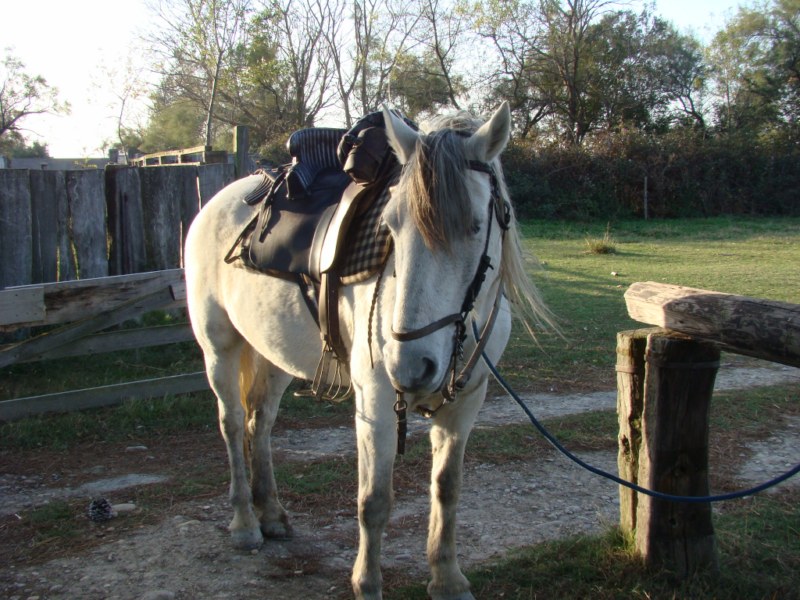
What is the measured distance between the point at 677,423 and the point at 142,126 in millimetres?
40999

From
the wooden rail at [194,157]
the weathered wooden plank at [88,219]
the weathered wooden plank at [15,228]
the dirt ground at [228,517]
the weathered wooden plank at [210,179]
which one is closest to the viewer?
the dirt ground at [228,517]

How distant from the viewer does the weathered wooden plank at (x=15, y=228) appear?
20.7ft

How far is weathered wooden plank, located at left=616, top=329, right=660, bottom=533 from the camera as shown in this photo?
10.4ft

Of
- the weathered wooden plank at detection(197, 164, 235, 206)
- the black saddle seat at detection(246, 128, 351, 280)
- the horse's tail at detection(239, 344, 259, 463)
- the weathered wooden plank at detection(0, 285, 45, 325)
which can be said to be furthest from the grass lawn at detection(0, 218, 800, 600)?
the weathered wooden plank at detection(197, 164, 235, 206)

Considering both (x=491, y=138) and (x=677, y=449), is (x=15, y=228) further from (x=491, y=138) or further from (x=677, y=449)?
(x=677, y=449)

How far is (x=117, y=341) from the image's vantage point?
20.5 feet

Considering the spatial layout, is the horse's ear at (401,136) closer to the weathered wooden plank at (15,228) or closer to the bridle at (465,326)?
the bridle at (465,326)

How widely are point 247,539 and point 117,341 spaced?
131 inches

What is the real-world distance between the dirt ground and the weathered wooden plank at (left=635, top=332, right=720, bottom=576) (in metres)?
0.54

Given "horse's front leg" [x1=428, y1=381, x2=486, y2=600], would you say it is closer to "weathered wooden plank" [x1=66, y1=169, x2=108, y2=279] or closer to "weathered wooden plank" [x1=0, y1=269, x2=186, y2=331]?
"weathered wooden plank" [x1=0, y1=269, x2=186, y2=331]

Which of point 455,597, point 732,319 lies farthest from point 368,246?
point 455,597

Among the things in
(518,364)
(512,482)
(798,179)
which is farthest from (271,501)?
(798,179)

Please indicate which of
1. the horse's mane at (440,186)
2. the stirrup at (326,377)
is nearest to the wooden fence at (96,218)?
the stirrup at (326,377)

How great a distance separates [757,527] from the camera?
357 centimetres
